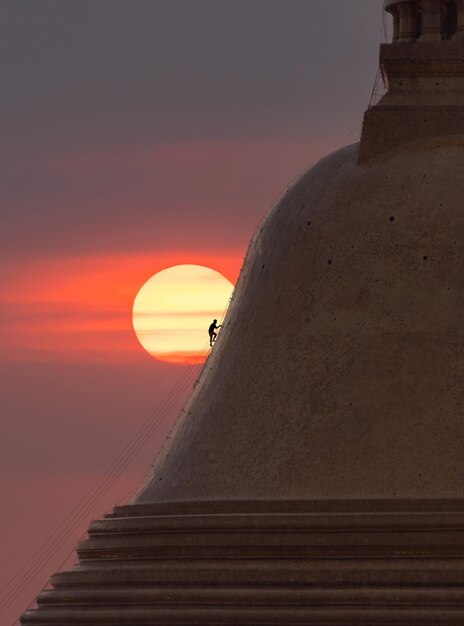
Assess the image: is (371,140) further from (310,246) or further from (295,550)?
(295,550)

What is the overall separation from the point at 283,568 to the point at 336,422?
107 inches

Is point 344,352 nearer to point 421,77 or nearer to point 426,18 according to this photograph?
point 421,77

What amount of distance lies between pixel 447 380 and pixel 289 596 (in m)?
4.40

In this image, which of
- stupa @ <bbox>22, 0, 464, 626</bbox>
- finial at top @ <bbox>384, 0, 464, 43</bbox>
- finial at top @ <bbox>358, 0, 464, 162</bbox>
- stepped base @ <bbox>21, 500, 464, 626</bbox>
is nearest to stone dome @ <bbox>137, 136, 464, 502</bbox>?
stupa @ <bbox>22, 0, 464, 626</bbox>

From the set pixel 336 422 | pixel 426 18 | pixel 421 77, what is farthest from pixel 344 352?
pixel 426 18

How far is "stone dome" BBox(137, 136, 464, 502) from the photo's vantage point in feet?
173

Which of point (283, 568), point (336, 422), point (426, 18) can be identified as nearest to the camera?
point (283, 568)

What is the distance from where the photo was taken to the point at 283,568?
2039 inches

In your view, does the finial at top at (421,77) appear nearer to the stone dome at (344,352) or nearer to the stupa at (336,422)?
the stupa at (336,422)

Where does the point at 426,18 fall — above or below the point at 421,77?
above

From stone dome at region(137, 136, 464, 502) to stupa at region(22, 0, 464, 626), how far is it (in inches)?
1.3

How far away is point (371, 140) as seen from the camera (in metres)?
56.1

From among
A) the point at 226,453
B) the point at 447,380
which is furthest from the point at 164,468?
the point at 447,380

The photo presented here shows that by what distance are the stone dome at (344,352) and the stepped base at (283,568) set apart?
1.72 feet
